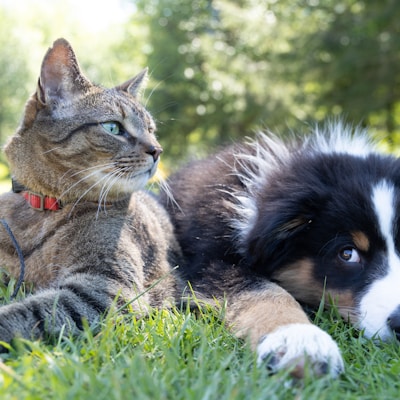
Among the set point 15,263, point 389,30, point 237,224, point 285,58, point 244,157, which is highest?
point 389,30

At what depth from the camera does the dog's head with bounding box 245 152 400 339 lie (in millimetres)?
3238

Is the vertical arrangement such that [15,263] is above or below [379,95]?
below

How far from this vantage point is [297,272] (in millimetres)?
3633

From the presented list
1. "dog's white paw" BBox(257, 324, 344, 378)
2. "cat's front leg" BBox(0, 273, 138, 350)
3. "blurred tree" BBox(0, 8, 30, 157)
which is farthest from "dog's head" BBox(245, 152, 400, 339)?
"blurred tree" BBox(0, 8, 30, 157)

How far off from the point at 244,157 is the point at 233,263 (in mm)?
1003

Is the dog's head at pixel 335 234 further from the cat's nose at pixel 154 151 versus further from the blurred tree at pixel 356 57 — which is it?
the blurred tree at pixel 356 57

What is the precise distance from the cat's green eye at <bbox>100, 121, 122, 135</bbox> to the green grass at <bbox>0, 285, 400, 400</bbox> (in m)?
1.24

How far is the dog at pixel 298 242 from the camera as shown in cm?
295

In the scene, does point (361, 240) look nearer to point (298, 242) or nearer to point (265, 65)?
point (298, 242)

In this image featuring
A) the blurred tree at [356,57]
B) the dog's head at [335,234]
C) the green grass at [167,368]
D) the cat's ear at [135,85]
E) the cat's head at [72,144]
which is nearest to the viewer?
the green grass at [167,368]

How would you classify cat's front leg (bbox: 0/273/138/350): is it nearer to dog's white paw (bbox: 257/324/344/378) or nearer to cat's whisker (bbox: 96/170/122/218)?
cat's whisker (bbox: 96/170/122/218)

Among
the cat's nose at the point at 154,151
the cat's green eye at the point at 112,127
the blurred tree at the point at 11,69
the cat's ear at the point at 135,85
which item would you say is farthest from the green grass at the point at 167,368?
the blurred tree at the point at 11,69

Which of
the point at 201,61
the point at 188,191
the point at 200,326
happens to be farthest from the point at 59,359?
the point at 201,61

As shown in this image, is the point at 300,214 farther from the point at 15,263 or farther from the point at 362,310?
the point at 15,263
